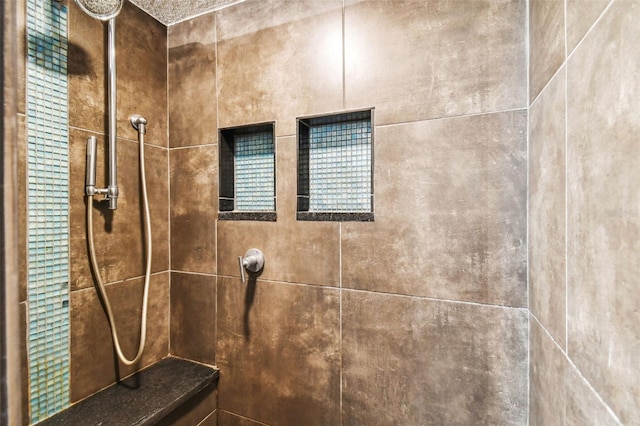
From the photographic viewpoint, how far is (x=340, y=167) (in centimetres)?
124

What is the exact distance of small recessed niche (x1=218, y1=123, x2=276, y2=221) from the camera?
1.36m

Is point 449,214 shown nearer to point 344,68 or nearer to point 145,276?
point 344,68

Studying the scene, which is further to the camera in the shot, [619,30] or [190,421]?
[190,421]

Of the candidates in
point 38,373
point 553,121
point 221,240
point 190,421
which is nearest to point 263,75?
point 221,240

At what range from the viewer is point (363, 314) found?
3.68 feet

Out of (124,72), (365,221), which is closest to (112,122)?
(124,72)

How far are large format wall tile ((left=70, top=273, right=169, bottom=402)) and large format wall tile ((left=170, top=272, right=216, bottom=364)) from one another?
0.17 feet

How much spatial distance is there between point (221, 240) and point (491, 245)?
1.12m

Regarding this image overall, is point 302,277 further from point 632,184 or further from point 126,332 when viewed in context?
point 632,184

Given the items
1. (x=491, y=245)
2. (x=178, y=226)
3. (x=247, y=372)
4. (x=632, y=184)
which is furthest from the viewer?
(x=178, y=226)

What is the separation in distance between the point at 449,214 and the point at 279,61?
3.08 ft

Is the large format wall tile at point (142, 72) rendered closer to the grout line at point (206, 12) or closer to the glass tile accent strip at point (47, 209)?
the grout line at point (206, 12)

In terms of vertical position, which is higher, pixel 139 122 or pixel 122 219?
pixel 139 122

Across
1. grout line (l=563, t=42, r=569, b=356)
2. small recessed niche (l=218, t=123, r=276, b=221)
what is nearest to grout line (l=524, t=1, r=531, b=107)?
grout line (l=563, t=42, r=569, b=356)
